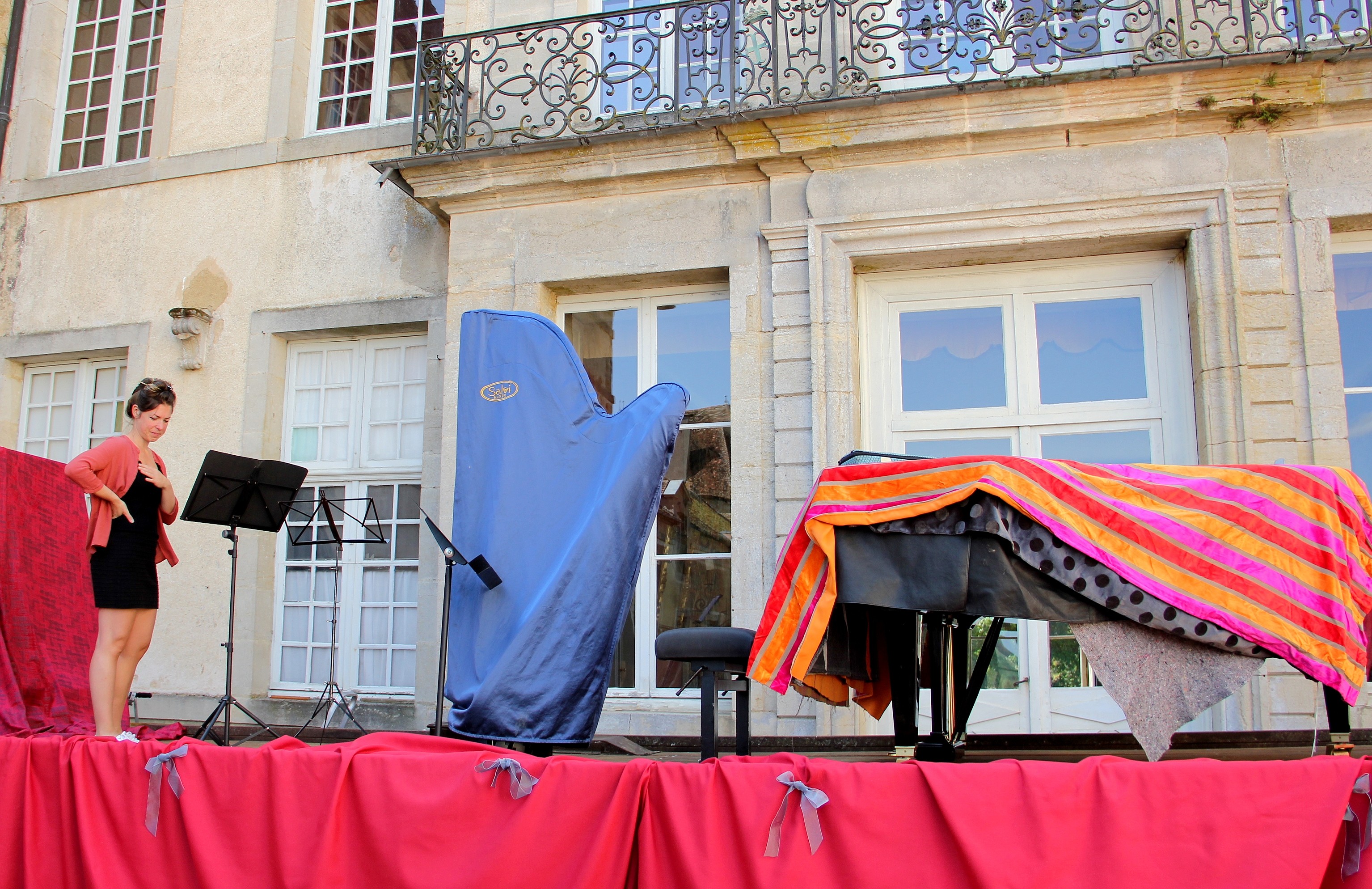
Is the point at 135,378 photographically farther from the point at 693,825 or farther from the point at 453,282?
the point at 693,825

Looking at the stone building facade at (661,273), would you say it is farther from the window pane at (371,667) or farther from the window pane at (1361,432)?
the window pane at (1361,432)

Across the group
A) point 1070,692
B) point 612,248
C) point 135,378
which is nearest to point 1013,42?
point 612,248

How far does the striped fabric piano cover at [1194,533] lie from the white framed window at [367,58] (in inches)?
238

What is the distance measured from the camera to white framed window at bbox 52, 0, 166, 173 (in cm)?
868

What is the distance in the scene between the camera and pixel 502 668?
356cm

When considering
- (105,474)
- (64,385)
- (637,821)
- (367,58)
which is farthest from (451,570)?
(64,385)

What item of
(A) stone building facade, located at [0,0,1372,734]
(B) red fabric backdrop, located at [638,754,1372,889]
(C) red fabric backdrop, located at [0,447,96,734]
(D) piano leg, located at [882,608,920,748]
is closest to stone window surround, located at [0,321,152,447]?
(A) stone building facade, located at [0,0,1372,734]

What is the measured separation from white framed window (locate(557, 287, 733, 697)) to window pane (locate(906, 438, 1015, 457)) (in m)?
1.09

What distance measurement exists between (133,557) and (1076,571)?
3.60m

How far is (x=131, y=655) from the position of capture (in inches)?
177

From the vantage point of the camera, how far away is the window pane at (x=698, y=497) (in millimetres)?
6586

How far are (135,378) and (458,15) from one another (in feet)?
11.1

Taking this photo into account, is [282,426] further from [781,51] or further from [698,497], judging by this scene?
[781,51]

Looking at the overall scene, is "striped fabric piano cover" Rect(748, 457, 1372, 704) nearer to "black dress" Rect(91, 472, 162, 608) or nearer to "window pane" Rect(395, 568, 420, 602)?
"black dress" Rect(91, 472, 162, 608)
